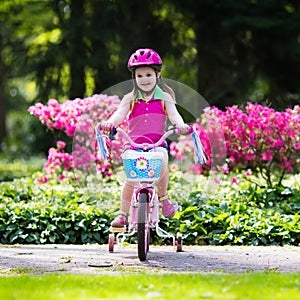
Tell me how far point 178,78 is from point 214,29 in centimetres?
410

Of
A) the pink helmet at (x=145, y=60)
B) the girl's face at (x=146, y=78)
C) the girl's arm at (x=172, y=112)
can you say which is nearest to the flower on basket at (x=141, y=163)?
the girl's arm at (x=172, y=112)

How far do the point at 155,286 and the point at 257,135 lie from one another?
17.1 feet

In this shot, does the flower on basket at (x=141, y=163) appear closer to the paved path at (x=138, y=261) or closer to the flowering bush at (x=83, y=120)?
the paved path at (x=138, y=261)

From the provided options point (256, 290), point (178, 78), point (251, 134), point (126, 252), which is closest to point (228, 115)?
point (251, 134)

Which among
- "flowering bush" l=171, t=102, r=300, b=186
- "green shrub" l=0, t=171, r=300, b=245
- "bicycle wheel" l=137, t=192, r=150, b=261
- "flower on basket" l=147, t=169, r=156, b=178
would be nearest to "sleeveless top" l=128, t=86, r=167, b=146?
"flower on basket" l=147, t=169, r=156, b=178

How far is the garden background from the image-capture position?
26.6ft

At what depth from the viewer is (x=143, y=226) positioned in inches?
238

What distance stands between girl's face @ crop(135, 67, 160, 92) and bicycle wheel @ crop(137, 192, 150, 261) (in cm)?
Answer: 101

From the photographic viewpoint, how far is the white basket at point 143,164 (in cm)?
622

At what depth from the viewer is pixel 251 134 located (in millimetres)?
9594

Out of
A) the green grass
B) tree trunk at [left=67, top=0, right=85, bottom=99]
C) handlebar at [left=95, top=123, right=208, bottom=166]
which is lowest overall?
the green grass

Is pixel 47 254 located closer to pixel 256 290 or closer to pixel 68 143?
pixel 256 290

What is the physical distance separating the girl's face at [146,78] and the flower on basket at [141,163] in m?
0.76

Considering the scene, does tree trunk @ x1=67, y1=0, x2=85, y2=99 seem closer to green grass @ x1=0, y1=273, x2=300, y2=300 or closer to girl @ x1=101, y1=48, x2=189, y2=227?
girl @ x1=101, y1=48, x2=189, y2=227
